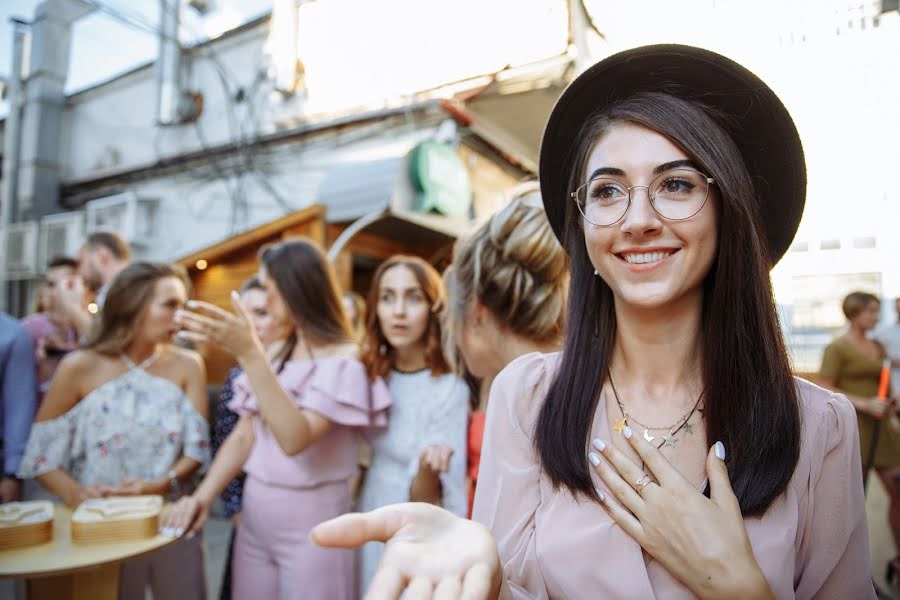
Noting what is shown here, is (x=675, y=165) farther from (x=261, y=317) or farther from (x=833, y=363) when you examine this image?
(x=833, y=363)

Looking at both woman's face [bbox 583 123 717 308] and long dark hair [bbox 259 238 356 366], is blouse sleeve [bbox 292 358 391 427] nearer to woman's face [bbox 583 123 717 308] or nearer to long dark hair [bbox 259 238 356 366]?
long dark hair [bbox 259 238 356 366]

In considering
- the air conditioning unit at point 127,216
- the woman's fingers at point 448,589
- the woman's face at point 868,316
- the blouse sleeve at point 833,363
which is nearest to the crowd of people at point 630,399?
the woman's fingers at point 448,589

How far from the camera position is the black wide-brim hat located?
3.70 ft

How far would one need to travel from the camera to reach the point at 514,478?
1.11 m

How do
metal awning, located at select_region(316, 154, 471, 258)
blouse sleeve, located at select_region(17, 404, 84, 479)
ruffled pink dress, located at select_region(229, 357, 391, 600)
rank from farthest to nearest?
metal awning, located at select_region(316, 154, 471, 258) → blouse sleeve, located at select_region(17, 404, 84, 479) → ruffled pink dress, located at select_region(229, 357, 391, 600)

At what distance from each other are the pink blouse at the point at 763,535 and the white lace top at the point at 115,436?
78.1 inches

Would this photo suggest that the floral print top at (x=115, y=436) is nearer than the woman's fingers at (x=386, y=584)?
No

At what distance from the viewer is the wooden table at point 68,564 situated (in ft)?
5.55

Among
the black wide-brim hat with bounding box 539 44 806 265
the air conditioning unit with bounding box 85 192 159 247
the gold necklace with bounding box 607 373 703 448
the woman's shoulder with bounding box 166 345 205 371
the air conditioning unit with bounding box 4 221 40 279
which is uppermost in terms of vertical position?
the air conditioning unit with bounding box 85 192 159 247

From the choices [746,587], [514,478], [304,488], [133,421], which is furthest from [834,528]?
[133,421]

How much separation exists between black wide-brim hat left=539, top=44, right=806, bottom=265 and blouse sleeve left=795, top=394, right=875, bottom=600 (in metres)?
0.47

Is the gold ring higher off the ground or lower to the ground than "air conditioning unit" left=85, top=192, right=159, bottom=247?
lower

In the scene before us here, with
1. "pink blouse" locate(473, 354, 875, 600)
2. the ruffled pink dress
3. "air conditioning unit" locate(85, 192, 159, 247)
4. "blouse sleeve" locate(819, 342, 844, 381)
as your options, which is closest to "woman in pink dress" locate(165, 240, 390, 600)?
the ruffled pink dress

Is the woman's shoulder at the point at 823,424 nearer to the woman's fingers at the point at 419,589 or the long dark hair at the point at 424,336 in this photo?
the woman's fingers at the point at 419,589
